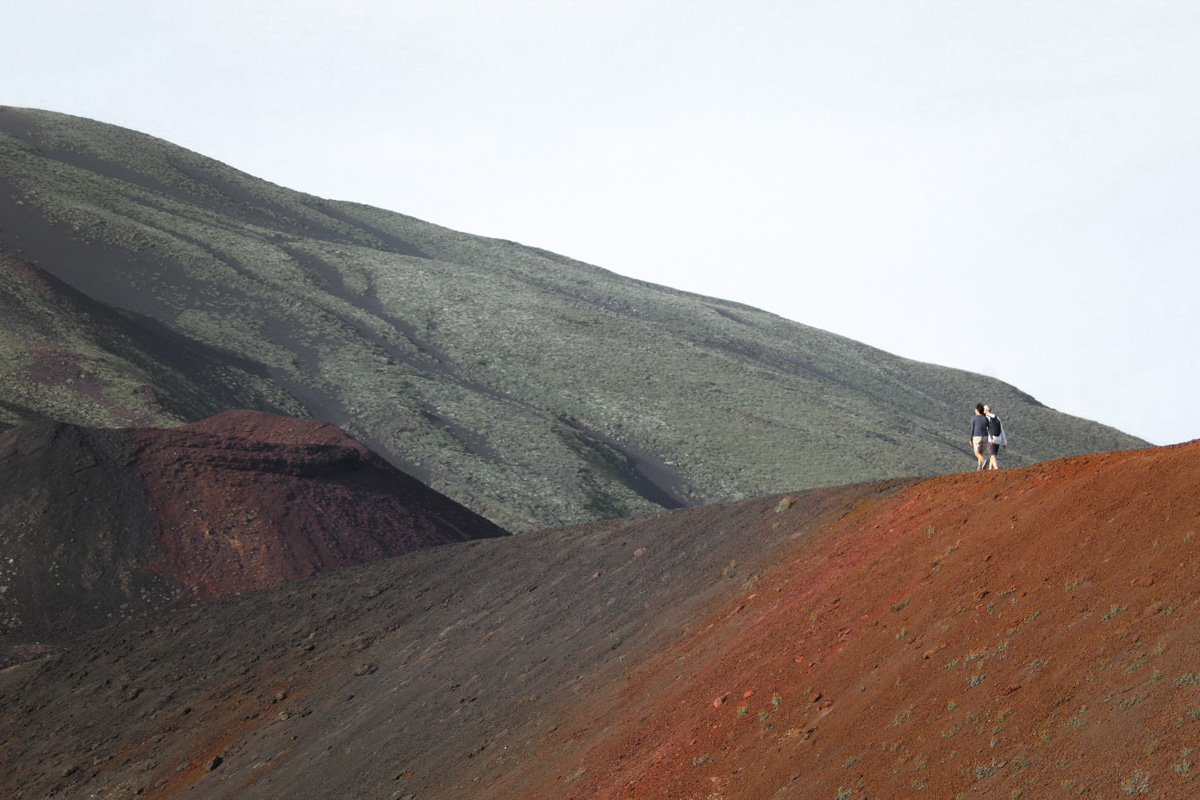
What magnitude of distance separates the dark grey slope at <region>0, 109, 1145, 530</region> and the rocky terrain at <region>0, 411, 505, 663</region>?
21.9 m

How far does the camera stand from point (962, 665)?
11.1 meters

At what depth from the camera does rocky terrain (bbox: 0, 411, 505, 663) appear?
1212 inches

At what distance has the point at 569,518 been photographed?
200ft

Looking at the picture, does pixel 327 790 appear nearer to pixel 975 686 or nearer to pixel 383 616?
pixel 383 616

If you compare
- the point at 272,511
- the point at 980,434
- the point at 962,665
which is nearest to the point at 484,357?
the point at 272,511

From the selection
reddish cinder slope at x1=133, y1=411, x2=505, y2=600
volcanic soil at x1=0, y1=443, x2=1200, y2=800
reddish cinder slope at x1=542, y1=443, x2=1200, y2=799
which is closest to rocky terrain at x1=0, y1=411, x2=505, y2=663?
reddish cinder slope at x1=133, y1=411, x2=505, y2=600

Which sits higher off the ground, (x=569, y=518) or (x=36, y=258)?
(x=36, y=258)

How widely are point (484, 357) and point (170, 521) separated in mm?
54483

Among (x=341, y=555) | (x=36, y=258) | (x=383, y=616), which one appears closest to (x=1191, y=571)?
(x=383, y=616)

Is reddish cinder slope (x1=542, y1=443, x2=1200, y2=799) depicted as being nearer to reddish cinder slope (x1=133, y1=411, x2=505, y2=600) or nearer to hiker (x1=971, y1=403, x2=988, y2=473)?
hiker (x1=971, y1=403, x2=988, y2=473)

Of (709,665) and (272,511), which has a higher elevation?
(709,665)

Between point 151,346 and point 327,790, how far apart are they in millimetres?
54187

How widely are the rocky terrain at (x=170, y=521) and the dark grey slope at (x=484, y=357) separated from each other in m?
21.9

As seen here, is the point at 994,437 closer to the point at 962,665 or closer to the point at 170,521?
the point at 962,665
